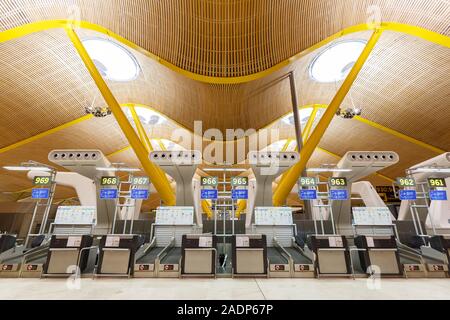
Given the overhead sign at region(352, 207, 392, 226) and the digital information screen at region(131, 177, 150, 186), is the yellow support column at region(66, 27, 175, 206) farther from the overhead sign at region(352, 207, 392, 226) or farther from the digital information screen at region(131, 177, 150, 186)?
the overhead sign at region(352, 207, 392, 226)

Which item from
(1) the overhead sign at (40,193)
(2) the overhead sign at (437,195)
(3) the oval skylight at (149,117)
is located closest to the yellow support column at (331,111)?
(2) the overhead sign at (437,195)

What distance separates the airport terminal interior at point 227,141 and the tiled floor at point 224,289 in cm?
6

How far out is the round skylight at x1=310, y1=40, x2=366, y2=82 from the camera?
14659mm

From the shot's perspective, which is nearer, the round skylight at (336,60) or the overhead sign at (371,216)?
the overhead sign at (371,216)

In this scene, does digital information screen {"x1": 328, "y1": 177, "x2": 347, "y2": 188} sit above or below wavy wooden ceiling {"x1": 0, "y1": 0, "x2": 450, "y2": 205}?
below

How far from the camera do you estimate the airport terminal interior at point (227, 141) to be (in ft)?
16.2

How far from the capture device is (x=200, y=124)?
62.1 ft

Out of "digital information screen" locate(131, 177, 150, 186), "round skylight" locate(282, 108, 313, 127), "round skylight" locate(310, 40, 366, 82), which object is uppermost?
"round skylight" locate(310, 40, 366, 82)

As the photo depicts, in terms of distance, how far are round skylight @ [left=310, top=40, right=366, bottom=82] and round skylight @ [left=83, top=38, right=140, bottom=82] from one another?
12.0m

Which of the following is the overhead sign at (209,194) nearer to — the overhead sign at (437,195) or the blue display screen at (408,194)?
the blue display screen at (408,194)

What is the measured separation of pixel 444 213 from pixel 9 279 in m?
16.1

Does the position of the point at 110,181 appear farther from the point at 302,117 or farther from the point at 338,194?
the point at 302,117

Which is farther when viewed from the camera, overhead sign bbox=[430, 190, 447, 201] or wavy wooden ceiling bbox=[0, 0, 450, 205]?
wavy wooden ceiling bbox=[0, 0, 450, 205]

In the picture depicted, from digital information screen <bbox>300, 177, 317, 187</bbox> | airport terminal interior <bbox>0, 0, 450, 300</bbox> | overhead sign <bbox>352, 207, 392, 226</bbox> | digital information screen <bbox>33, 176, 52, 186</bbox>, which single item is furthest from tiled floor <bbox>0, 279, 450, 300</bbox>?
digital information screen <bbox>33, 176, 52, 186</bbox>
